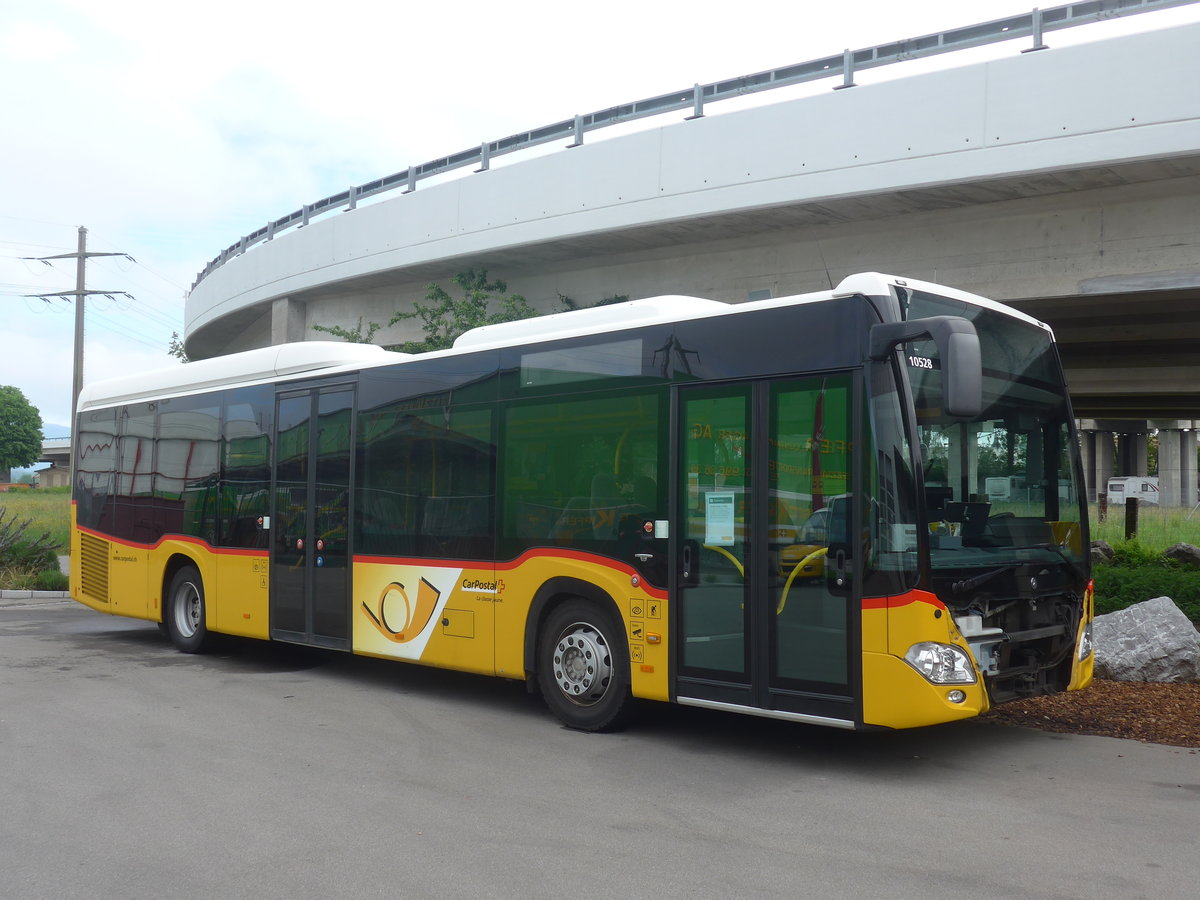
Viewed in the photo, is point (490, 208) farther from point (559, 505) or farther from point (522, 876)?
point (522, 876)

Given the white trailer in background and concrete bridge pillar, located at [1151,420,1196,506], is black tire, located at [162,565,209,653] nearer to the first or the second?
the white trailer in background

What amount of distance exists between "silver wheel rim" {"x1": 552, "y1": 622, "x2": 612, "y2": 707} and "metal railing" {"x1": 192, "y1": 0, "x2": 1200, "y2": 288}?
8.21 metres

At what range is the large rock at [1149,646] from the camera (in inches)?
374

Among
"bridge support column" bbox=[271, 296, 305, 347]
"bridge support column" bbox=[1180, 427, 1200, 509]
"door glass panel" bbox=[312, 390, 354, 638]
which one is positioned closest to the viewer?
"door glass panel" bbox=[312, 390, 354, 638]

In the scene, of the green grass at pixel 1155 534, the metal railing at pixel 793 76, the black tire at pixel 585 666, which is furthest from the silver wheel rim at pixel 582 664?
the green grass at pixel 1155 534

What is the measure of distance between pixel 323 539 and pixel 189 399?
10.4ft

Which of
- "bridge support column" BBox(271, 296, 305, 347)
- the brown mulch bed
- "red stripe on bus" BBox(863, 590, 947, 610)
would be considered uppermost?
"bridge support column" BBox(271, 296, 305, 347)

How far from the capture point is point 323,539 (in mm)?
10492

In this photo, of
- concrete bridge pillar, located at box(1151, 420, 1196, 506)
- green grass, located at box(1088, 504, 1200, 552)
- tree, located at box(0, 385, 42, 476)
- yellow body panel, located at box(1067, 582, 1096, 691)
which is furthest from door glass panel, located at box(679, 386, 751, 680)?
tree, located at box(0, 385, 42, 476)

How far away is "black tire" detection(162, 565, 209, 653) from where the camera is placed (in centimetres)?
1221

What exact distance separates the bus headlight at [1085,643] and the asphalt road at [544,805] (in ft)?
2.07

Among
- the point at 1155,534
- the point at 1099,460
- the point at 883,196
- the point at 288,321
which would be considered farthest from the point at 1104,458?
the point at 883,196

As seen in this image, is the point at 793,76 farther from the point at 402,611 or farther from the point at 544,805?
the point at 544,805

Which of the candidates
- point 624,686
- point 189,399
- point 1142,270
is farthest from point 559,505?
point 1142,270
